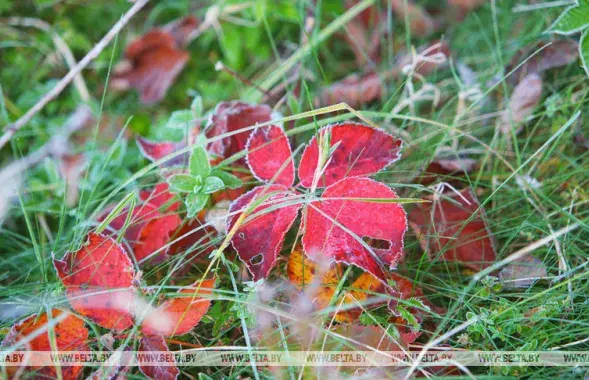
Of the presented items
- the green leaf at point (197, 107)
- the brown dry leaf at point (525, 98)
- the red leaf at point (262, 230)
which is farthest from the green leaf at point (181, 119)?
the brown dry leaf at point (525, 98)

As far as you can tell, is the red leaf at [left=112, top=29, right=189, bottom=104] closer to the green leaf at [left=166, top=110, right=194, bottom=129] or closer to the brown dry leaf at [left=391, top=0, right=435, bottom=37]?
the green leaf at [left=166, top=110, right=194, bottom=129]

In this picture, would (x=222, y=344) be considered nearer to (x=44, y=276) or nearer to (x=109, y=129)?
(x=44, y=276)

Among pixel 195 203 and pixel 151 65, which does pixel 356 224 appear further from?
pixel 151 65

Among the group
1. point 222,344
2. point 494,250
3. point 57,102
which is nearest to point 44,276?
point 222,344

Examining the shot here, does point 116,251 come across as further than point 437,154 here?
No

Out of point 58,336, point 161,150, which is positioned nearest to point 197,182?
point 161,150

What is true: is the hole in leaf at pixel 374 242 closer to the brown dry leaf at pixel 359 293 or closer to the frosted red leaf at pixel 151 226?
the brown dry leaf at pixel 359 293

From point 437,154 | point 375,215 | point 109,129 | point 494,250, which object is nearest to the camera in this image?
point 375,215
